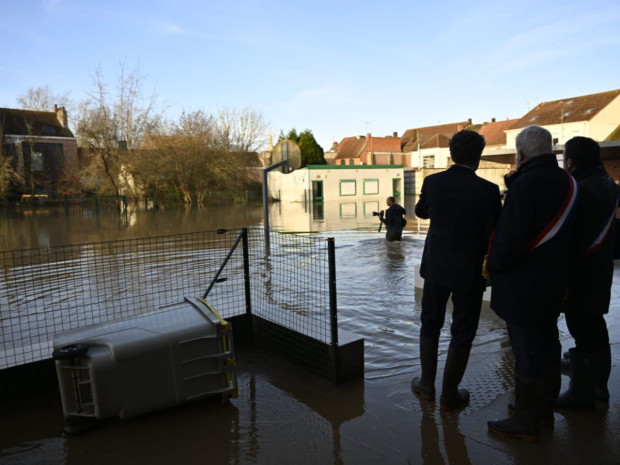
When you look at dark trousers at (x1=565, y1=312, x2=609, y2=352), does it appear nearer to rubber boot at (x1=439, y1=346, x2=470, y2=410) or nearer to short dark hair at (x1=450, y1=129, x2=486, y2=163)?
rubber boot at (x1=439, y1=346, x2=470, y2=410)

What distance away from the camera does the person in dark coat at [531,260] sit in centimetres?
263

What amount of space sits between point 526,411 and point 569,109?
55597 millimetres

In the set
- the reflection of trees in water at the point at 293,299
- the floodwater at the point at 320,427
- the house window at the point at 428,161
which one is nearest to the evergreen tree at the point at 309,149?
the house window at the point at 428,161

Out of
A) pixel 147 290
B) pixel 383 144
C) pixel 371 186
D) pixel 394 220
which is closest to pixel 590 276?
pixel 147 290

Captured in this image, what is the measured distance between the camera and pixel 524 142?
9.32ft

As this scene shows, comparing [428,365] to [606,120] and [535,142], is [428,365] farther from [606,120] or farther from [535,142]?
[606,120]

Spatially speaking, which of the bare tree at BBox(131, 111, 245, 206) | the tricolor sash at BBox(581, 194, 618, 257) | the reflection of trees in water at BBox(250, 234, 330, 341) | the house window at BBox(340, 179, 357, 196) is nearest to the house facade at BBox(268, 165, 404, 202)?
the house window at BBox(340, 179, 357, 196)

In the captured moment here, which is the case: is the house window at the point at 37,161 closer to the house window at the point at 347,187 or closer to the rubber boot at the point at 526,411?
the house window at the point at 347,187

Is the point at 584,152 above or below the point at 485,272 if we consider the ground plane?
above

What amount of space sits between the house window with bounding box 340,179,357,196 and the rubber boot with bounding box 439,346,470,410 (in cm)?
4129

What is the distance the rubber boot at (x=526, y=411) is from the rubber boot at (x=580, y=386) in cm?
54

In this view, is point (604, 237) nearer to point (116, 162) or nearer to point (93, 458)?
point (93, 458)

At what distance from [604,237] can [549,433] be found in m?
1.31

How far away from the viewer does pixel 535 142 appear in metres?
2.79
